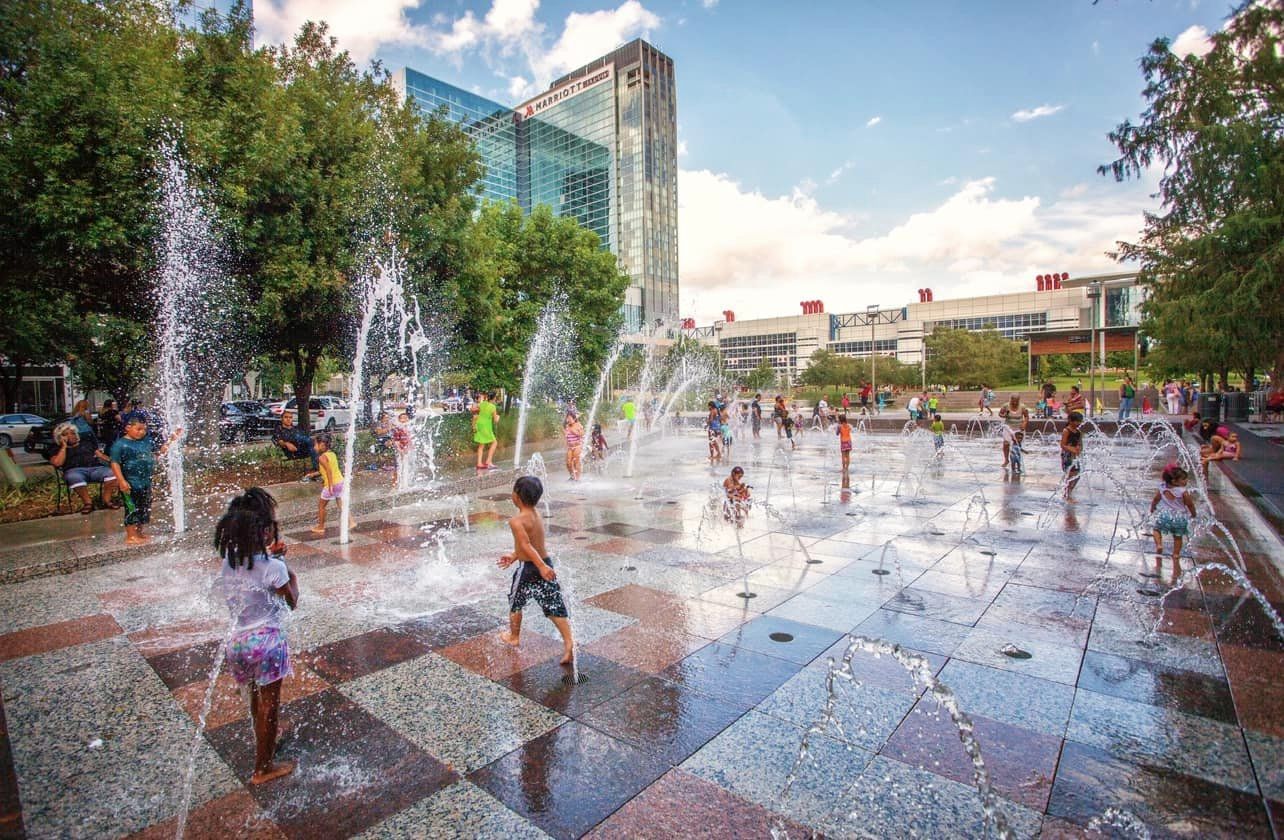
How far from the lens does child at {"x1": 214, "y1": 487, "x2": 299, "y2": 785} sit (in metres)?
3.23

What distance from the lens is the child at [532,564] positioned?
4348 millimetres

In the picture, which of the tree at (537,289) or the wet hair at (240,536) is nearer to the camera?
the wet hair at (240,536)

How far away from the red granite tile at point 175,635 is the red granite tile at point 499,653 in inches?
82.1

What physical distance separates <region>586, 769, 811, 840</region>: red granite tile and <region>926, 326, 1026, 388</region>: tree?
57543 millimetres

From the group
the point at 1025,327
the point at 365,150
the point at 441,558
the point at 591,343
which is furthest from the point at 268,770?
the point at 1025,327

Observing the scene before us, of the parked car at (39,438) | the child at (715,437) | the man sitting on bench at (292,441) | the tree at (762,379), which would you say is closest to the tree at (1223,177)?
the child at (715,437)

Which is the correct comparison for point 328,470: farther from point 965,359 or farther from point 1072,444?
point 965,359

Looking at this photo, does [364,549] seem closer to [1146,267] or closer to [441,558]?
[441,558]

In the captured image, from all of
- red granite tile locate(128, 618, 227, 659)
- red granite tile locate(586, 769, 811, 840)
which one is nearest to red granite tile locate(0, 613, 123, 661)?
red granite tile locate(128, 618, 227, 659)

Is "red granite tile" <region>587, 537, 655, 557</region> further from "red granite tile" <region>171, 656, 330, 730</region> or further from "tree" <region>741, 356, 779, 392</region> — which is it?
"tree" <region>741, 356, 779, 392</region>

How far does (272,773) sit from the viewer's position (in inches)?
127

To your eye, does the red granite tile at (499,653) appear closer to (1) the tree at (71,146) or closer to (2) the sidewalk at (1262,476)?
(2) the sidewalk at (1262,476)

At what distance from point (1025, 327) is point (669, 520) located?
101 m

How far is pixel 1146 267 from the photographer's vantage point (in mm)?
24547
